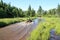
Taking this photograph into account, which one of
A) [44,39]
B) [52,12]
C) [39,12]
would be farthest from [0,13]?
[39,12]

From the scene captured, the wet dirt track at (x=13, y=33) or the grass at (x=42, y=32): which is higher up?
the grass at (x=42, y=32)

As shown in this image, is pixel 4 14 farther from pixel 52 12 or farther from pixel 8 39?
pixel 52 12

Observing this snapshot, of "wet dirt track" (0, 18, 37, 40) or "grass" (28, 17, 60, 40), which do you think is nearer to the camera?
"grass" (28, 17, 60, 40)

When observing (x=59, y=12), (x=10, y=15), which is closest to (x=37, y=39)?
(x=10, y=15)

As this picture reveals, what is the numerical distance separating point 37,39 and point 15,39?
6775 mm

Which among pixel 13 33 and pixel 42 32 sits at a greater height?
pixel 42 32

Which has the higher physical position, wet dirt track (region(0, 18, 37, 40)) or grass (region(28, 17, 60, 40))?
grass (region(28, 17, 60, 40))

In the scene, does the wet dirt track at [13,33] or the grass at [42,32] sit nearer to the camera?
the grass at [42,32]

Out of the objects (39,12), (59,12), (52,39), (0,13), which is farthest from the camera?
(39,12)

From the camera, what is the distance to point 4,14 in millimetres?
83125

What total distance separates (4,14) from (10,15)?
9.86 m

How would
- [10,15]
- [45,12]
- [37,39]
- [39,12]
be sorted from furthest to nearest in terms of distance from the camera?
[39,12] → [45,12] → [10,15] → [37,39]

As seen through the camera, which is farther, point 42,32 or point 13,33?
point 13,33

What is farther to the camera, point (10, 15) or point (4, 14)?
point (10, 15)
